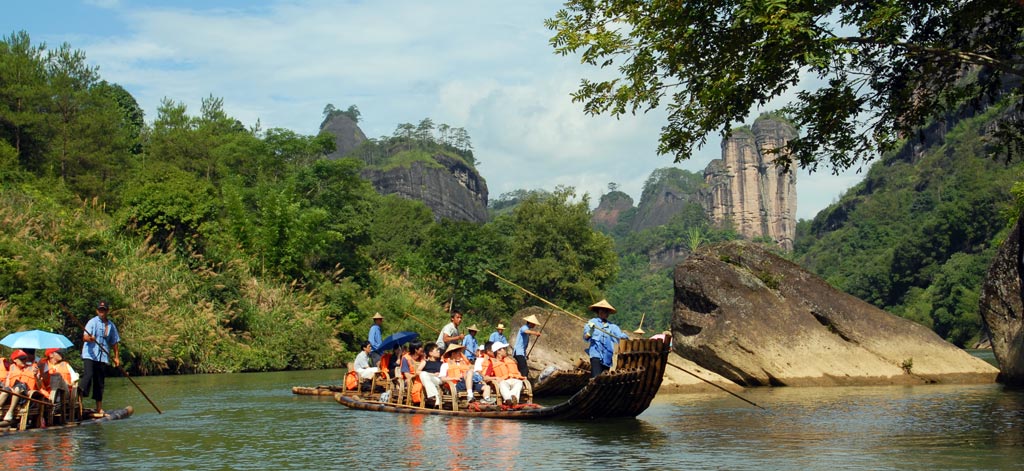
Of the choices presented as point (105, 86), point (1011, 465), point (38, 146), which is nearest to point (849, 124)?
point (1011, 465)

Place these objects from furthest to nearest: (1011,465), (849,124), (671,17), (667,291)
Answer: (667,291)
(849,124)
(671,17)
(1011,465)

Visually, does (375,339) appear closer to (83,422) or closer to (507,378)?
(507,378)

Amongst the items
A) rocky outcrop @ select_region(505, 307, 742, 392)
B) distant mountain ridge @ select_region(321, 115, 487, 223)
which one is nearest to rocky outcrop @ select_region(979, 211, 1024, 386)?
rocky outcrop @ select_region(505, 307, 742, 392)

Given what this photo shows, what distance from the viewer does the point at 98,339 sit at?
16406mm

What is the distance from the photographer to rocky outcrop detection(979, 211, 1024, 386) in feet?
72.8

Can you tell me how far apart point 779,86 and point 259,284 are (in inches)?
1193

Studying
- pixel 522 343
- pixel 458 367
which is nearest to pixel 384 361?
pixel 522 343

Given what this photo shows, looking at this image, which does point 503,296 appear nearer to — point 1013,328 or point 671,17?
point 1013,328

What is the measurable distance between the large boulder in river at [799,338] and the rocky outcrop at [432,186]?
106452 mm

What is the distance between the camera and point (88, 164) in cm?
5366

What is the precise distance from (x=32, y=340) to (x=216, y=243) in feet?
94.4

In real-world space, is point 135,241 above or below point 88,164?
below

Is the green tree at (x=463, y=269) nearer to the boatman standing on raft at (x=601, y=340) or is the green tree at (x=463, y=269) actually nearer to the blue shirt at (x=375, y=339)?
the blue shirt at (x=375, y=339)

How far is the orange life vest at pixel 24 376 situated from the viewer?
48.9 feet
